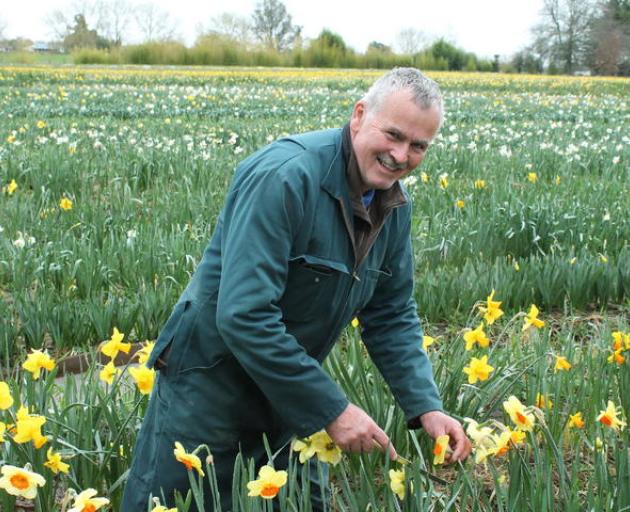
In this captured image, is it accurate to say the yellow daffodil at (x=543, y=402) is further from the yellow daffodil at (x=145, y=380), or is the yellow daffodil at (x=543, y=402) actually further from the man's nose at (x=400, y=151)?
the yellow daffodil at (x=145, y=380)

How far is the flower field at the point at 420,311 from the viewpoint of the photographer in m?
1.88

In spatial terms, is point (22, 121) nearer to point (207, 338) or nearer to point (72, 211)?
point (72, 211)

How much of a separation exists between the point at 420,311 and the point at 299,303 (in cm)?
204

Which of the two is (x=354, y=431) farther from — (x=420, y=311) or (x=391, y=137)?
(x=420, y=311)

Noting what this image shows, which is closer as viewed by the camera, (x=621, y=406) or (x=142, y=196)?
(x=621, y=406)

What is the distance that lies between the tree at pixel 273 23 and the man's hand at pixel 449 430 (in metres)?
66.6

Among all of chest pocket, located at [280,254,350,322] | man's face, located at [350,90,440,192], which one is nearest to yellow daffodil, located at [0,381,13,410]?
chest pocket, located at [280,254,350,322]

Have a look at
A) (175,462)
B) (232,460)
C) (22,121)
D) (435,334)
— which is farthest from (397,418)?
(22,121)

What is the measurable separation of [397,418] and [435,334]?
1.55 meters

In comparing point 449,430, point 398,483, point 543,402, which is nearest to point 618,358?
point 543,402

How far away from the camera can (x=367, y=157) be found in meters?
1.93

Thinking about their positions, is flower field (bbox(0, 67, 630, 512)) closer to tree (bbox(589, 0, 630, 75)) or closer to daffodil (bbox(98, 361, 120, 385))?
daffodil (bbox(98, 361, 120, 385))

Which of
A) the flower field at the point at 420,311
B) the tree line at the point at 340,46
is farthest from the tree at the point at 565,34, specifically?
the flower field at the point at 420,311

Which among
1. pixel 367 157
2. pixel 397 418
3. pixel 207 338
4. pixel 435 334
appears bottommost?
pixel 435 334
